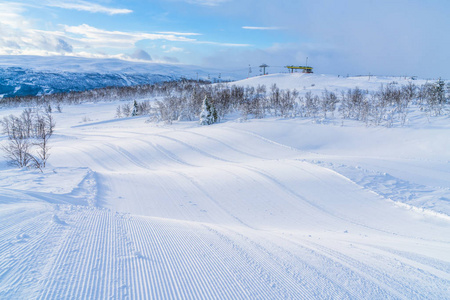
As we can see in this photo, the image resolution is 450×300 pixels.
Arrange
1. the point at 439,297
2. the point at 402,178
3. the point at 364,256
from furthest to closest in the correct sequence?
the point at 402,178 → the point at 364,256 → the point at 439,297

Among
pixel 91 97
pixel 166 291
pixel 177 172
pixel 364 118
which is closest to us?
pixel 166 291

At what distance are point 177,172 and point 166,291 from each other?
44.7 ft

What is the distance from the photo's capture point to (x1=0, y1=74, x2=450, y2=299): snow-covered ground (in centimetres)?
365

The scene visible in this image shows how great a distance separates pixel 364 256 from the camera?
530 centimetres

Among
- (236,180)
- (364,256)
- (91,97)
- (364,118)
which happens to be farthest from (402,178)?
(91,97)

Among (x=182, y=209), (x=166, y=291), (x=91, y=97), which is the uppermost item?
(x=91, y=97)

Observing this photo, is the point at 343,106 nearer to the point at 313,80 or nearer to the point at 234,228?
the point at 234,228

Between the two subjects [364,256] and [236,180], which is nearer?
[364,256]

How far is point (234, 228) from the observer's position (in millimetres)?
7812

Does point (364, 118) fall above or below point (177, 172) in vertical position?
above

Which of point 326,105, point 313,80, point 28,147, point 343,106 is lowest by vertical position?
point 28,147

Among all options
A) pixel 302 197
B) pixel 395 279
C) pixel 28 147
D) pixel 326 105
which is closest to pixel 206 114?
pixel 326 105

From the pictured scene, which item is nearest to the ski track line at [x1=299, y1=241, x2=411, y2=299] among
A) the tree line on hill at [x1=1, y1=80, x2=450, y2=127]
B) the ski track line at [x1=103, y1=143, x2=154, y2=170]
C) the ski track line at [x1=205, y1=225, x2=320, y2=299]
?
the ski track line at [x1=205, y1=225, x2=320, y2=299]

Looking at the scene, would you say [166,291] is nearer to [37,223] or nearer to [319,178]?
[37,223]
